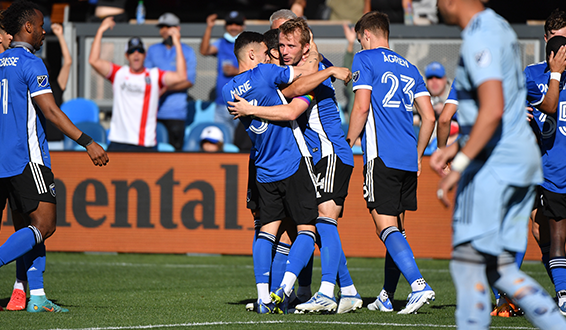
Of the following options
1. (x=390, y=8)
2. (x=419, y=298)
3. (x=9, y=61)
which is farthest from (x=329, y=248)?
(x=390, y=8)

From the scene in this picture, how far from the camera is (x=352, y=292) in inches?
222

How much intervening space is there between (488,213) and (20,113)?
12.6 feet

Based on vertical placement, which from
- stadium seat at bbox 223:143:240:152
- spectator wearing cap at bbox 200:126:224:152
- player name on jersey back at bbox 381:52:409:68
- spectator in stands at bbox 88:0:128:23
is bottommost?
stadium seat at bbox 223:143:240:152

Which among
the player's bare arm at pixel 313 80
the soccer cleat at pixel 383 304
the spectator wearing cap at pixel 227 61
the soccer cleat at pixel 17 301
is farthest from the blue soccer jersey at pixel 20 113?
the spectator wearing cap at pixel 227 61

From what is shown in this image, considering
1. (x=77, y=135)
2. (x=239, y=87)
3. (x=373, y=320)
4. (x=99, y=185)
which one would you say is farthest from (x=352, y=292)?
(x=99, y=185)

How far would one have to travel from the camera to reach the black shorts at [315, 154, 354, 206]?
553cm

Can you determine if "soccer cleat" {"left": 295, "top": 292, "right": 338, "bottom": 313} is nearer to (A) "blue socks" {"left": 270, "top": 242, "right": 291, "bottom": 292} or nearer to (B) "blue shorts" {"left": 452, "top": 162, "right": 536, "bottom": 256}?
(A) "blue socks" {"left": 270, "top": 242, "right": 291, "bottom": 292}

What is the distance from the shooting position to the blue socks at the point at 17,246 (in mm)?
5234

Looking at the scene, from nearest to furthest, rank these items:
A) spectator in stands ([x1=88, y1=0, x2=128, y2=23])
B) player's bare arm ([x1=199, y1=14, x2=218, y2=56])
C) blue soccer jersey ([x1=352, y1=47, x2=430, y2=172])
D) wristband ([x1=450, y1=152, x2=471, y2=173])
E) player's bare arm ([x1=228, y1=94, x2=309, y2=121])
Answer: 1. wristband ([x1=450, y1=152, x2=471, y2=173])
2. player's bare arm ([x1=228, y1=94, x2=309, y2=121])
3. blue soccer jersey ([x1=352, y1=47, x2=430, y2=172])
4. player's bare arm ([x1=199, y1=14, x2=218, y2=56])
5. spectator in stands ([x1=88, y1=0, x2=128, y2=23])

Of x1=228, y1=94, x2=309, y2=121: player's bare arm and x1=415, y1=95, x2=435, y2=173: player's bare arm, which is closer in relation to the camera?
x1=228, y1=94, x2=309, y2=121: player's bare arm

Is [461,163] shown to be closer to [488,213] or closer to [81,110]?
[488,213]

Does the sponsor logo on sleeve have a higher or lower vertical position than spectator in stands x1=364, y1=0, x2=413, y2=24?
lower

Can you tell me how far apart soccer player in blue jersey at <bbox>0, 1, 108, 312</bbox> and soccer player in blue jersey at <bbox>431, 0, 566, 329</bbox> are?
120 inches

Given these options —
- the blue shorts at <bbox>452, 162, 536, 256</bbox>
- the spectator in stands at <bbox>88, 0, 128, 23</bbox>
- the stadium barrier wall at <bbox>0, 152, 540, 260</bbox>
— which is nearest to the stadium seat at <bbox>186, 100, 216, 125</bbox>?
the stadium barrier wall at <bbox>0, 152, 540, 260</bbox>
